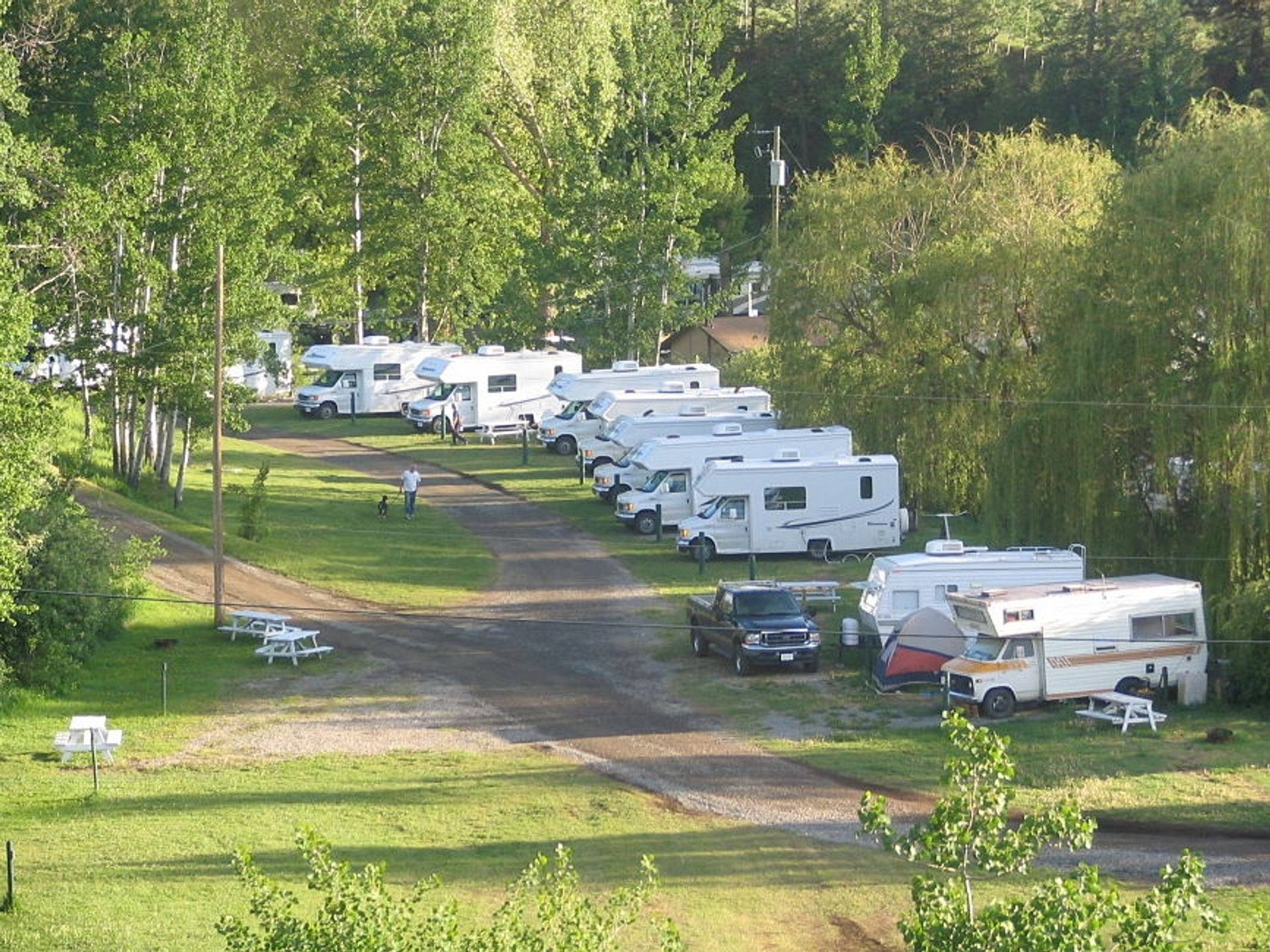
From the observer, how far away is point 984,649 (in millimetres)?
27219

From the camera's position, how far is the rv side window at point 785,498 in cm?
3919

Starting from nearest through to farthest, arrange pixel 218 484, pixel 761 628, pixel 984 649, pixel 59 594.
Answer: pixel 984 649, pixel 59 594, pixel 761 628, pixel 218 484

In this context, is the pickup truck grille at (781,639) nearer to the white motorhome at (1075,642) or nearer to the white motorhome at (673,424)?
the white motorhome at (1075,642)

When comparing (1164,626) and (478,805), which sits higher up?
(1164,626)

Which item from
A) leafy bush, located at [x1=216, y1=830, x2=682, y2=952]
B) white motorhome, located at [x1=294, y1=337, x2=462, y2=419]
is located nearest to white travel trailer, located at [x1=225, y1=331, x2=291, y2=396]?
white motorhome, located at [x1=294, y1=337, x2=462, y2=419]

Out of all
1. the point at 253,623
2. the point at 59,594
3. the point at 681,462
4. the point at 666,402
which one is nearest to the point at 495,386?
the point at 666,402

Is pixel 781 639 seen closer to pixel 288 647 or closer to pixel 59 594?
pixel 288 647

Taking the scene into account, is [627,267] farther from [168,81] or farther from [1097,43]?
[1097,43]

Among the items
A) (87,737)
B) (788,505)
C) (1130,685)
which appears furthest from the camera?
(788,505)

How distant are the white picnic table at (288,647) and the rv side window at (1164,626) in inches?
561

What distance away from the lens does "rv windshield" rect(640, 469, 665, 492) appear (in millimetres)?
42656

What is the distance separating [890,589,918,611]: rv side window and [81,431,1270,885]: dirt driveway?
432cm

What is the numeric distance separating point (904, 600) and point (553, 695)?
661 centimetres

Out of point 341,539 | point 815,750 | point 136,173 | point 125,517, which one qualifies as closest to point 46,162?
point 136,173
